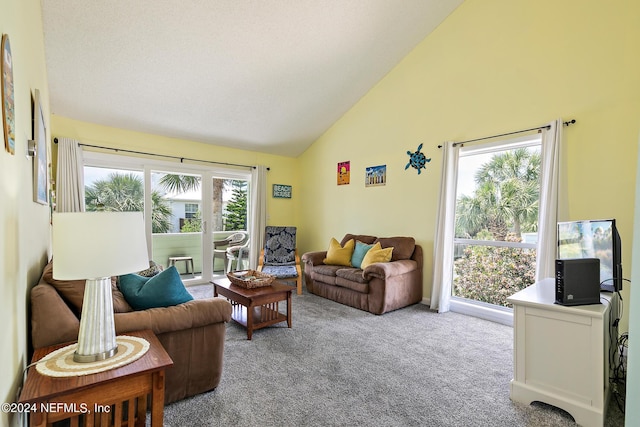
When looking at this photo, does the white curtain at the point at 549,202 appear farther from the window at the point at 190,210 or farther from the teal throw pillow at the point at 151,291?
the window at the point at 190,210

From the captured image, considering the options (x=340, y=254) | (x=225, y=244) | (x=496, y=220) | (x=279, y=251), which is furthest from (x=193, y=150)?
(x=496, y=220)

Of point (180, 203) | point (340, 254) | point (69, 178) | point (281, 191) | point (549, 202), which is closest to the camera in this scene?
point (549, 202)

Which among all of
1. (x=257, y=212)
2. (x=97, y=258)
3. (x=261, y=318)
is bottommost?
(x=261, y=318)

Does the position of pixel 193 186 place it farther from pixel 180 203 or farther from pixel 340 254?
pixel 340 254

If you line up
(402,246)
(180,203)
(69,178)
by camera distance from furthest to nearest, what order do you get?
(180,203) < (402,246) < (69,178)

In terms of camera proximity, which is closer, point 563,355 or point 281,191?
point 563,355

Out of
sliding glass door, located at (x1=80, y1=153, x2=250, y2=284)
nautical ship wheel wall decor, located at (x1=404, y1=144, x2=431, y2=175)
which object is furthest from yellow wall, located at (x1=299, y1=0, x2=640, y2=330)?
sliding glass door, located at (x1=80, y1=153, x2=250, y2=284)

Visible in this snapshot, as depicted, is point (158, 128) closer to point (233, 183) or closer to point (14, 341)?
point (233, 183)

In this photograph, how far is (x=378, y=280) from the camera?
3582 millimetres

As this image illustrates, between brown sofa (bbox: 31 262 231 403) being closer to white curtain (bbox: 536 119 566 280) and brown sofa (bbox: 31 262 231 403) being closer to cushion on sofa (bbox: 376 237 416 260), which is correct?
cushion on sofa (bbox: 376 237 416 260)

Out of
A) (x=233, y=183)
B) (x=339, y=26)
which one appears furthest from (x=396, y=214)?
(x=233, y=183)

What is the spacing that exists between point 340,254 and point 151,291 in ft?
9.49

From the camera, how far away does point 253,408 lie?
1.85 meters

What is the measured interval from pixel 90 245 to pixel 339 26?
3.33 metres
